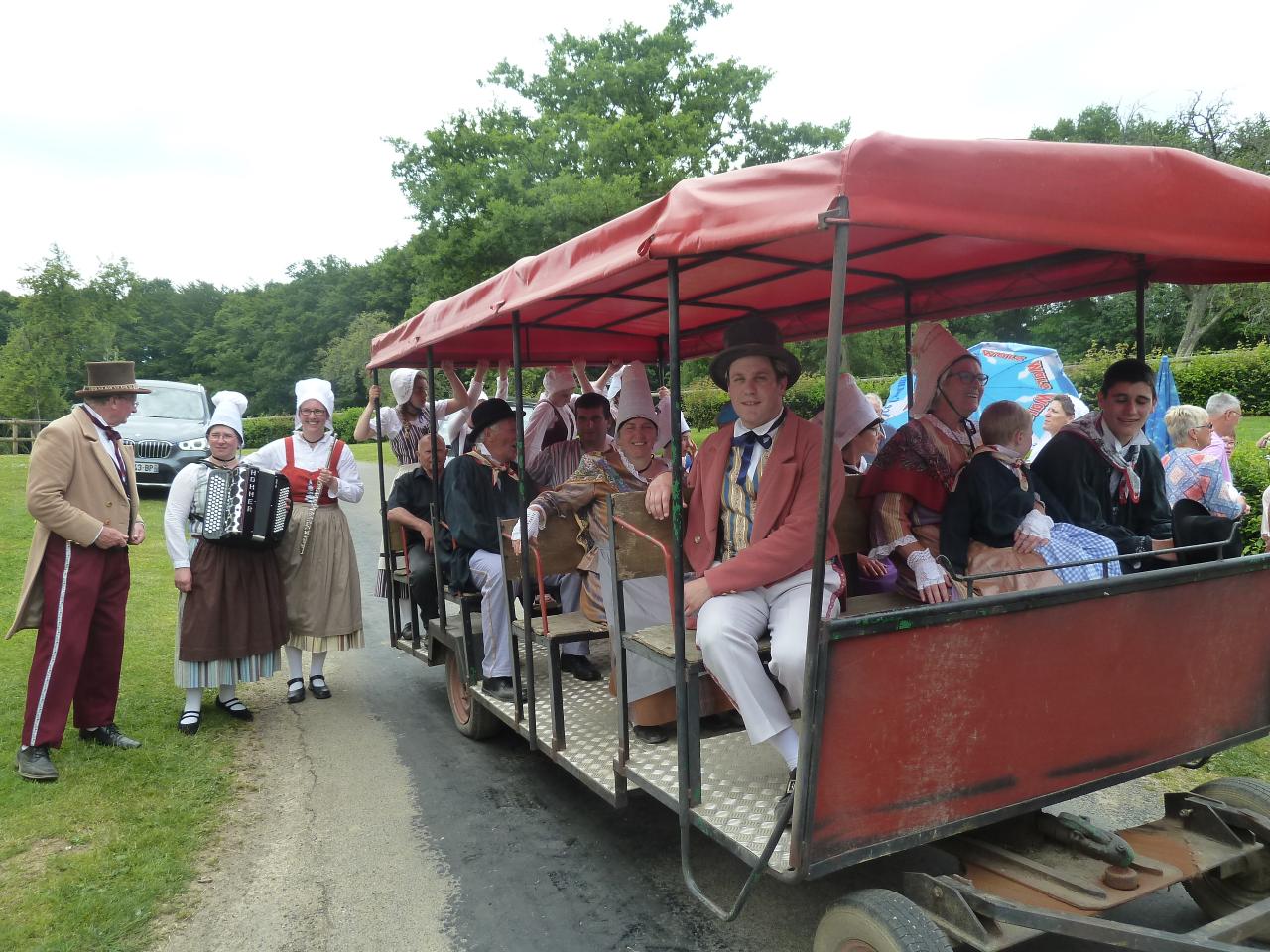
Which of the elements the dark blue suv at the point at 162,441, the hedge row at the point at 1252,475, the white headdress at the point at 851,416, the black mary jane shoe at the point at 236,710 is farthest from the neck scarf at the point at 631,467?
the dark blue suv at the point at 162,441

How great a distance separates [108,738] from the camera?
498cm

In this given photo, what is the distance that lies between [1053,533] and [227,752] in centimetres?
461

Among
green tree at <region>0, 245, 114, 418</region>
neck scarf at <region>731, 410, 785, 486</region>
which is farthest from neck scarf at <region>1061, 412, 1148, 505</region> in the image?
green tree at <region>0, 245, 114, 418</region>

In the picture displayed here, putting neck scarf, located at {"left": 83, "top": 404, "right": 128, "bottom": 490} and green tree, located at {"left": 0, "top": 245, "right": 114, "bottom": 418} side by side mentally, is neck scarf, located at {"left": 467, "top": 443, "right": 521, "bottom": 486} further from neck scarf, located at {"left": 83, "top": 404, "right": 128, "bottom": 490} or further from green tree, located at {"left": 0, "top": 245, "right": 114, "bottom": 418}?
green tree, located at {"left": 0, "top": 245, "right": 114, "bottom": 418}

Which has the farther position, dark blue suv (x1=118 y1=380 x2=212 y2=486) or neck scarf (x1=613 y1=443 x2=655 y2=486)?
dark blue suv (x1=118 y1=380 x2=212 y2=486)

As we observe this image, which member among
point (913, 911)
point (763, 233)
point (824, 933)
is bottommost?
point (824, 933)

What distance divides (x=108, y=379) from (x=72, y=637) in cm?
145

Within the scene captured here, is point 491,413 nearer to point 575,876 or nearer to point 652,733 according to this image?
point 652,733

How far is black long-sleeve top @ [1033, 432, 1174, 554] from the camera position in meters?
3.73

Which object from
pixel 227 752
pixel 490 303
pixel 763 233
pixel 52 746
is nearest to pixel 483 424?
pixel 490 303

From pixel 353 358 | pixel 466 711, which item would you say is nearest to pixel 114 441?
pixel 466 711

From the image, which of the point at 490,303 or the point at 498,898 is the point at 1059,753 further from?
the point at 490,303

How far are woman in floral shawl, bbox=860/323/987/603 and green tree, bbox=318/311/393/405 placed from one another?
154 ft

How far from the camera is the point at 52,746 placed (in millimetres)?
4641
